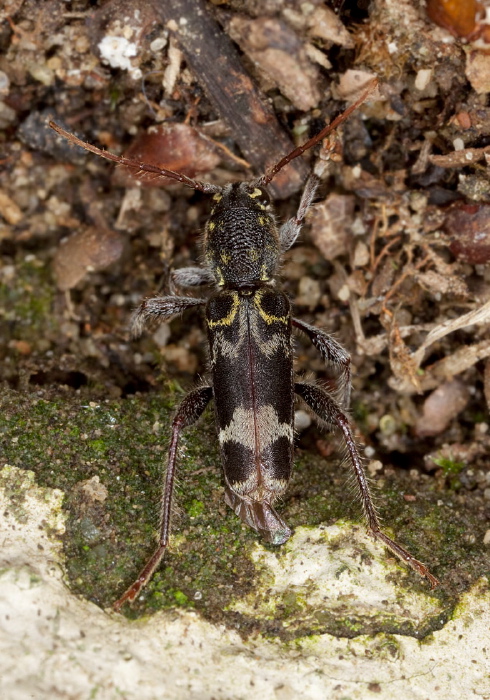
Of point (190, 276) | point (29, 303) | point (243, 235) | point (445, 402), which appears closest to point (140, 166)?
point (243, 235)

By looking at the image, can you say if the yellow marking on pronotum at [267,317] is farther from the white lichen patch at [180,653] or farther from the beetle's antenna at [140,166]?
the white lichen patch at [180,653]

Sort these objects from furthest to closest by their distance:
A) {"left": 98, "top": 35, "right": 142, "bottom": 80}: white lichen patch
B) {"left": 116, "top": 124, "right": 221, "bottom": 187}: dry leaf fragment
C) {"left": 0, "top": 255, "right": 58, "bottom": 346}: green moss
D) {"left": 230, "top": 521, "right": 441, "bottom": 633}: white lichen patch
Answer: {"left": 0, "top": 255, "right": 58, "bottom": 346}: green moss
{"left": 116, "top": 124, "right": 221, "bottom": 187}: dry leaf fragment
{"left": 98, "top": 35, "right": 142, "bottom": 80}: white lichen patch
{"left": 230, "top": 521, "right": 441, "bottom": 633}: white lichen patch

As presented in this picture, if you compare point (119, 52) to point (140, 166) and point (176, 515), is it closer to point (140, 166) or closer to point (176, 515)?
point (140, 166)

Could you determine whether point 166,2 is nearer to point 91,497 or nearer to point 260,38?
point 260,38

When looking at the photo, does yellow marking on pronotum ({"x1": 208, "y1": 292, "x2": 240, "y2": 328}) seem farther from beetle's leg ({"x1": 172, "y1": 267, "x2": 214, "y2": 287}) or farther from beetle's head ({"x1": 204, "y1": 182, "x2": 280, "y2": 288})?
beetle's leg ({"x1": 172, "y1": 267, "x2": 214, "y2": 287})

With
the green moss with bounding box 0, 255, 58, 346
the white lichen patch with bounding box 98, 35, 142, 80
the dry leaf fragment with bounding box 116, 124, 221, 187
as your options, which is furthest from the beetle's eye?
the green moss with bounding box 0, 255, 58, 346

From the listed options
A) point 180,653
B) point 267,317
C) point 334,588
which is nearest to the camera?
point 180,653

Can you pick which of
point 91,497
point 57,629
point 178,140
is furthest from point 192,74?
point 57,629
